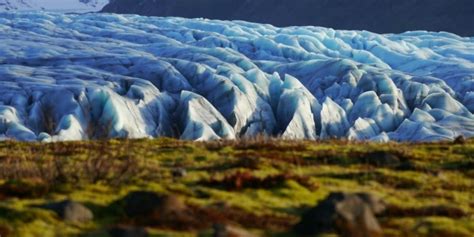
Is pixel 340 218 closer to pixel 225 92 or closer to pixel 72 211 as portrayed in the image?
pixel 72 211

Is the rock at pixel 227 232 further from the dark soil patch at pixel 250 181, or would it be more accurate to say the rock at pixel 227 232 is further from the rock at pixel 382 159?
the rock at pixel 382 159

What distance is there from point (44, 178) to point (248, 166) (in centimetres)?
444

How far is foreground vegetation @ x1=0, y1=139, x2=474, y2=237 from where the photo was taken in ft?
33.6

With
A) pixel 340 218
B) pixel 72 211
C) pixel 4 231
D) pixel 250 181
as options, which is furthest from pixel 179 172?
pixel 340 218

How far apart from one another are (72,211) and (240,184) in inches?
145

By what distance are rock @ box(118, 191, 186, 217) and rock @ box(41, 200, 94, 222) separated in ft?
2.02

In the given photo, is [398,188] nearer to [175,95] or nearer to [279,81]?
[175,95]

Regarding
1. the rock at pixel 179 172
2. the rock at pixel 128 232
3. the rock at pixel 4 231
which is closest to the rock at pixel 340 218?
the rock at pixel 128 232

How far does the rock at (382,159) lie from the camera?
16.3m

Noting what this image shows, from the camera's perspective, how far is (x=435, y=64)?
265 ft

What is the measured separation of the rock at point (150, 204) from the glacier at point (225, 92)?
23969mm

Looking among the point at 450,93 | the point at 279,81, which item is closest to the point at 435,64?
the point at 450,93

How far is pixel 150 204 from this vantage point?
1045 cm

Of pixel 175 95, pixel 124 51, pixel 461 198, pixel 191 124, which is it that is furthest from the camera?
pixel 124 51
